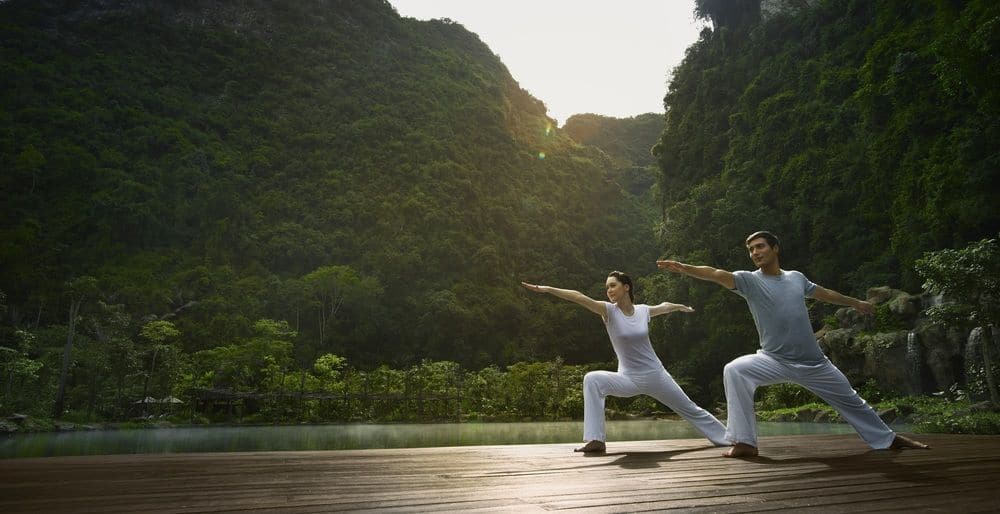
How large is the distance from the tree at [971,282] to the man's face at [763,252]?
40.8ft

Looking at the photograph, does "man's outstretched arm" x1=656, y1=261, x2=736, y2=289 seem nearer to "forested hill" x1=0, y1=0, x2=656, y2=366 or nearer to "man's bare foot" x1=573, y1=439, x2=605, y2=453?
"man's bare foot" x1=573, y1=439, x2=605, y2=453

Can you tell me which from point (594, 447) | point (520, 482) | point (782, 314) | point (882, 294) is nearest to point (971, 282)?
point (882, 294)

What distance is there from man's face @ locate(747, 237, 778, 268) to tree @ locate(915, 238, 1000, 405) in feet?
40.8

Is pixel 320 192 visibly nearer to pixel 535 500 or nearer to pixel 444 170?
pixel 444 170

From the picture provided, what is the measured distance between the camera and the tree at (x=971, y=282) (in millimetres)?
13070

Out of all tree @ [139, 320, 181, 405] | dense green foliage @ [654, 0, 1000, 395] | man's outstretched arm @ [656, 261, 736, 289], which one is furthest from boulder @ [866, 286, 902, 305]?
tree @ [139, 320, 181, 405]

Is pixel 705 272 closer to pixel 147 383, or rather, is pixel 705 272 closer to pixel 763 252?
pixel 763 252

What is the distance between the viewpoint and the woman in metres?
4.63

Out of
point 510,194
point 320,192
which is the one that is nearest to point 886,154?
point 510,194

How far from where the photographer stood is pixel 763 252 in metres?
A: 4.08

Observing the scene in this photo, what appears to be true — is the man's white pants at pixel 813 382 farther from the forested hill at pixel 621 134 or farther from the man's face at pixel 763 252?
the forested hill at pixel 621 134

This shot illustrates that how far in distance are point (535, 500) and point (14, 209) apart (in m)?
53.2

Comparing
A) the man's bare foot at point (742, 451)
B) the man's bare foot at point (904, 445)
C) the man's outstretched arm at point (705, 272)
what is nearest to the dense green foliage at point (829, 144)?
the man's bare foot at point (904, 445)

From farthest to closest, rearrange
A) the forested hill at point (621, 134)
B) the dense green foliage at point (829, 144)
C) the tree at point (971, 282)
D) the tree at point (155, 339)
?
the forested hill at point (621, 134), the tree at point (155, 339), the dense green foliage at point (829, 144), the tree at point (971, 282)
